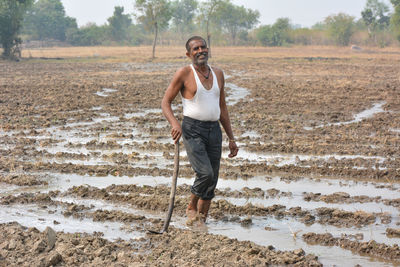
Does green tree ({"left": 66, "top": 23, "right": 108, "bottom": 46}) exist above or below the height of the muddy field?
above

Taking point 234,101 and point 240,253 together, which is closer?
point 240,253

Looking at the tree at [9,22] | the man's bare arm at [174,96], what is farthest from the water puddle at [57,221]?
the tree at [9,22]

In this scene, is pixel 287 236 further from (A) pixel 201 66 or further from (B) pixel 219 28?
(B) pixel 219 28

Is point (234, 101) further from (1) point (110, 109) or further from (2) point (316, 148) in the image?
(2) point (316, 148)

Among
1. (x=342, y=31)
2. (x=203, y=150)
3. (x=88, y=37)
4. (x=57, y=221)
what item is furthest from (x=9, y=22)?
(x=203, y=150)

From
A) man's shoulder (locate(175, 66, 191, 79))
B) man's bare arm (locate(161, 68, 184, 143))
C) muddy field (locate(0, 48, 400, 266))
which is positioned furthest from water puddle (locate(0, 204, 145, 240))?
man's shoulder (locate(175, 66, 191, 79))

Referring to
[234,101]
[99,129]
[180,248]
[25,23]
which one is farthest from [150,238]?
[25,23]

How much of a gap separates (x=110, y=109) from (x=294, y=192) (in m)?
8.44

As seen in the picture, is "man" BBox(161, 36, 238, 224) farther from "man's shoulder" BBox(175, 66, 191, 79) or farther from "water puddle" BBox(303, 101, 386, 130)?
"water puddle" BBox(303, 101, 386, 130)

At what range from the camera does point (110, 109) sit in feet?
47.4

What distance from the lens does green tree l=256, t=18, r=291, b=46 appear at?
219 ft

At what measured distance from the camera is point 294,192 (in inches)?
269

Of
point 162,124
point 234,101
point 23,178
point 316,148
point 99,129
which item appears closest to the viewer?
point 23,178

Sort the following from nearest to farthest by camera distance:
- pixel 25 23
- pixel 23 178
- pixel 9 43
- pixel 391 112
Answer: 1. pixel 23 178
2. pixel 391 112
3. pixel 9 43
4. pixel 25 23
